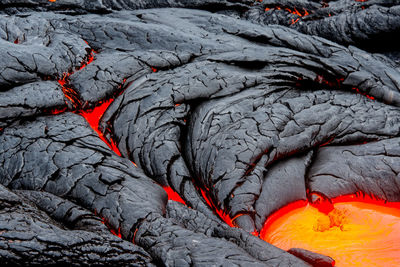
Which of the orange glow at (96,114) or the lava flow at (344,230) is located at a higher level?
the orange glow at (96,114)

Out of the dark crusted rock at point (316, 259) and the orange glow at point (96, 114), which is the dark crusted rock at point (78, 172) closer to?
the orange glow at point (96, 114)

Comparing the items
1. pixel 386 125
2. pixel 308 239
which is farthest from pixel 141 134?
pixel 386 125

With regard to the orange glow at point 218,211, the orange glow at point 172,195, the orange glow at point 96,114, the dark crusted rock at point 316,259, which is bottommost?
the orange glow at point 218,211

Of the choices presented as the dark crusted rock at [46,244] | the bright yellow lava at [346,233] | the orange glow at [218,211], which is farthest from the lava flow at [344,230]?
the dark crusted rock at [46,244]

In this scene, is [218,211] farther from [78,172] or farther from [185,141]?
[78,172]

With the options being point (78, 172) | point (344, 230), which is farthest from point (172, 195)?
point (344, 230)

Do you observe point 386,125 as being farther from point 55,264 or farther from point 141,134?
point 55,264

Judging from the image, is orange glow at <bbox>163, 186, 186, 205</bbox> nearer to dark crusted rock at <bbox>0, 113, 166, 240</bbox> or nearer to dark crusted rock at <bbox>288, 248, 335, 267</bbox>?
dark crusted rock at <bbox>0, 113, 166, 240</bbox>
